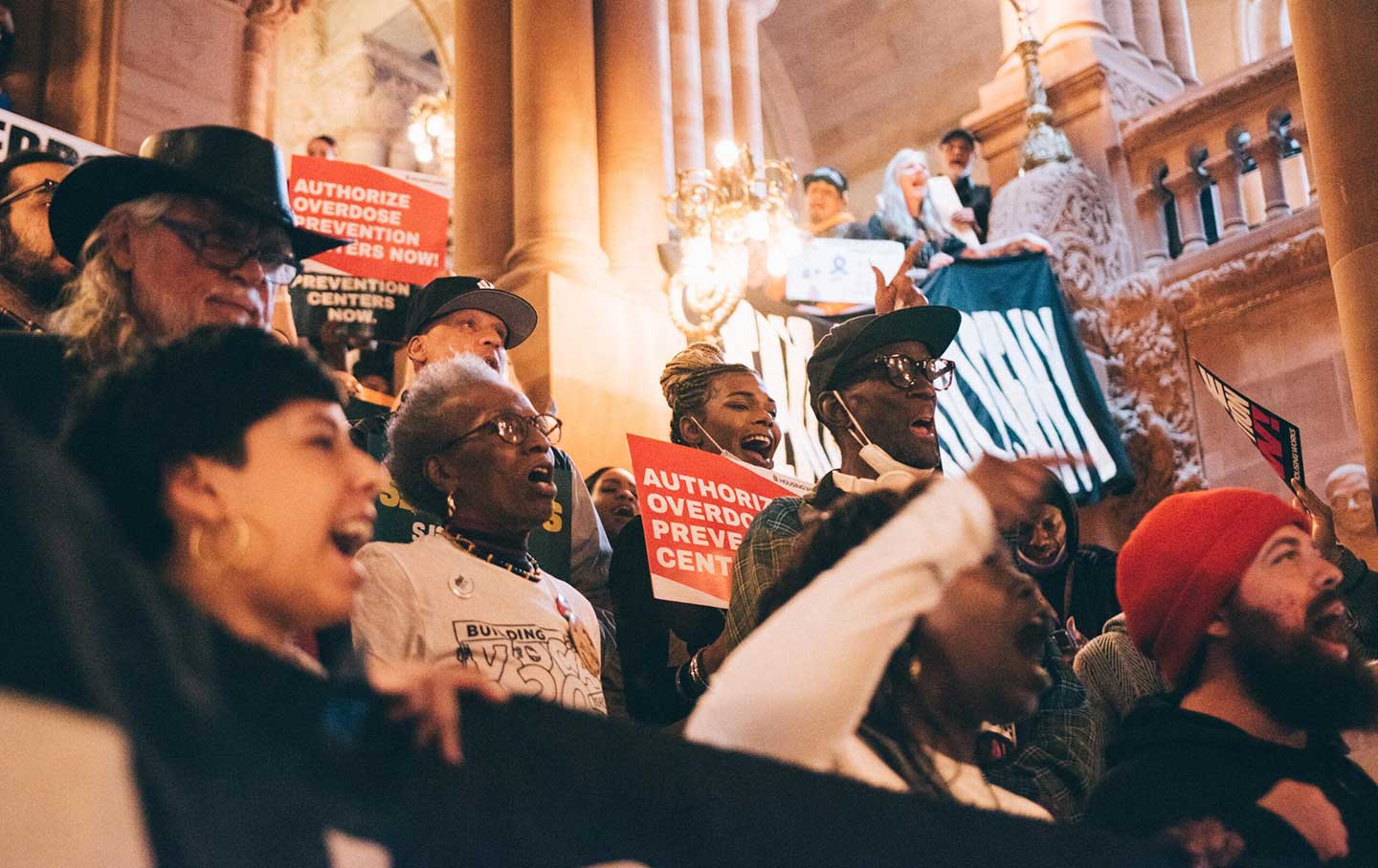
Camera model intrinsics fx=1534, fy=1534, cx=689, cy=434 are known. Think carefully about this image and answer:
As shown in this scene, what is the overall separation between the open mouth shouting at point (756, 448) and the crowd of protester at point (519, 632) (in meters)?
0.88

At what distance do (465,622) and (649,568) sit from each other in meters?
1.37

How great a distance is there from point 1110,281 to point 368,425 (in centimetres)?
787

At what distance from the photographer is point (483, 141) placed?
9.86 metres

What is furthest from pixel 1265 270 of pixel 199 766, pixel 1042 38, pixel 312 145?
pixel 199 766

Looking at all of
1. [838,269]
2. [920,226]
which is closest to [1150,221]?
[920,226]

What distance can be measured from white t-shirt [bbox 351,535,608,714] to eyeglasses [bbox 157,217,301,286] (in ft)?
2.20

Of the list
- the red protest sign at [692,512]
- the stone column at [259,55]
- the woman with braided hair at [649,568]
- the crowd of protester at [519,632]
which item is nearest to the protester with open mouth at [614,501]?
the woman with braided hair at [649,568]

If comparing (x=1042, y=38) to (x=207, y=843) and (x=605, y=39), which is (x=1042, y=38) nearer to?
(x=605, y=39)

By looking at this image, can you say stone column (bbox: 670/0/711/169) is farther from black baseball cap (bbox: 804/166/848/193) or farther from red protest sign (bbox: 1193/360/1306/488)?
red protest sign (bbox: 1193/360/1306/488)

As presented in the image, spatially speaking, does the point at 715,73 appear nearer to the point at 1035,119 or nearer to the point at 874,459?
the point at 1035,119

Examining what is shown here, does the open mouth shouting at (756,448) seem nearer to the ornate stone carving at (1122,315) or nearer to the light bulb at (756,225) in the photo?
the light bulb at (756,225)

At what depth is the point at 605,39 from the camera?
9922mm

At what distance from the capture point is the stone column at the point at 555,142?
914cm

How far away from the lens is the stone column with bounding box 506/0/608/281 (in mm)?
9141
